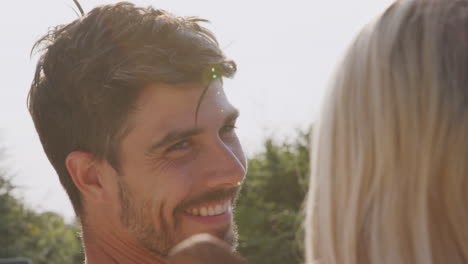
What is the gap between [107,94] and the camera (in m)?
3.45

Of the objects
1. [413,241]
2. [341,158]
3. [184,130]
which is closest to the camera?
[413,241]

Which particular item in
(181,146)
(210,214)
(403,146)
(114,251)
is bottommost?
(114,251)

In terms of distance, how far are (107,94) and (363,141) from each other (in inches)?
60.8

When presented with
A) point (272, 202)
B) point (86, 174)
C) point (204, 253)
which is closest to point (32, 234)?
point (272, 202)

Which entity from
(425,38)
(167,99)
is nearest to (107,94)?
(167,99)

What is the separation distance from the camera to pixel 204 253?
223 centimetres

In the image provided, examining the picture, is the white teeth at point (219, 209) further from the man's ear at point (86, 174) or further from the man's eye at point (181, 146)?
the man's ear at point (86, 174)

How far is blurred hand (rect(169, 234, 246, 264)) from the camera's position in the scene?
2.22 metres

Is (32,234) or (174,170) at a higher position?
(174,170)

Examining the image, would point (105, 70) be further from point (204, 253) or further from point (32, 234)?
point (32, 234)

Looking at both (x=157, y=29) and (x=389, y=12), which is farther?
(x=157, y=29)

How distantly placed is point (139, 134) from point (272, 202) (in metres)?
13.7

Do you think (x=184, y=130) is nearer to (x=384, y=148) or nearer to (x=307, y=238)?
(x=307, y=238)

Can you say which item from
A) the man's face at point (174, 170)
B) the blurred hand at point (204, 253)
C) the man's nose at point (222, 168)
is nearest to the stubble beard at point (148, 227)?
the man's face at point (174, 170)
